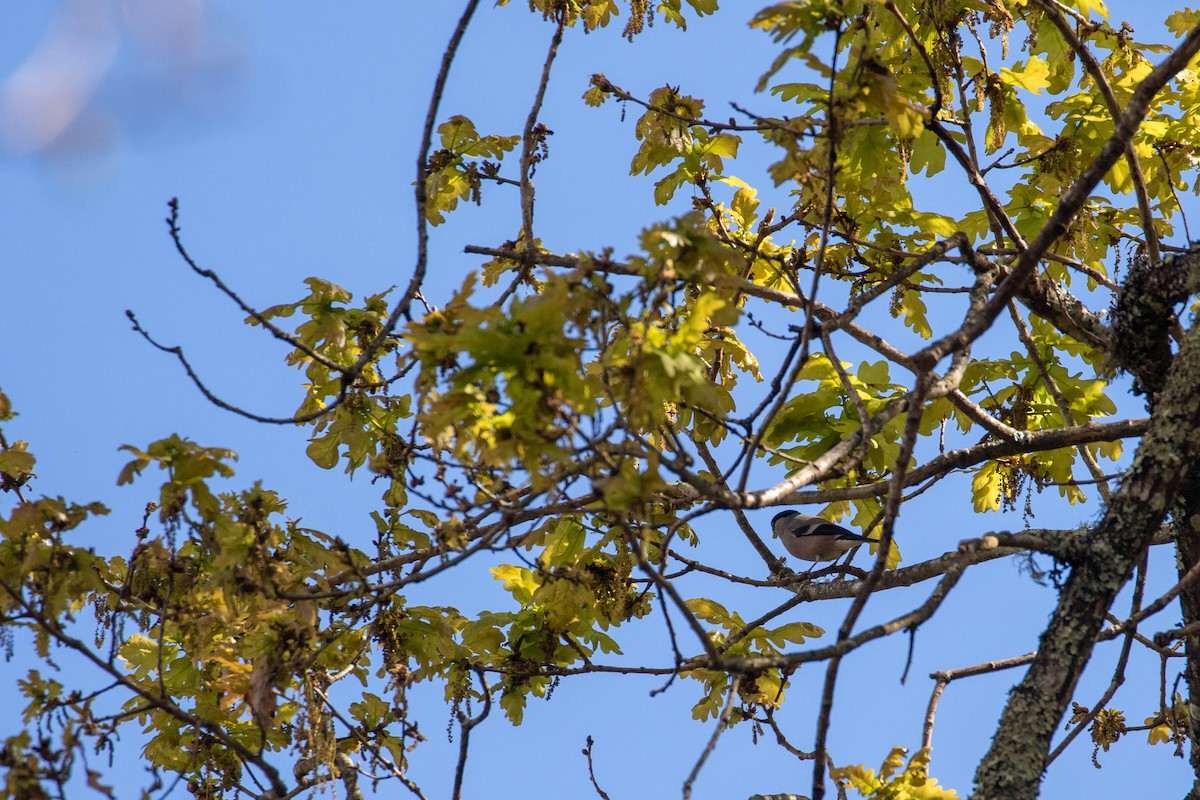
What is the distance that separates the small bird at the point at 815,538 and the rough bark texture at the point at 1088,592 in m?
2.71

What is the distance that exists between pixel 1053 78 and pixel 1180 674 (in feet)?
8.91

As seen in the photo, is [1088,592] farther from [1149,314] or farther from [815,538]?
[815,538]

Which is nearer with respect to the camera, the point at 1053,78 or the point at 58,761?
the point at 58,761

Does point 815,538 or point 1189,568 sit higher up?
point 815,538

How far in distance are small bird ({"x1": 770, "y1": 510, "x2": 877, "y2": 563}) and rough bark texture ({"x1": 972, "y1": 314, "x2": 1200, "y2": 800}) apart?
2.71 metres

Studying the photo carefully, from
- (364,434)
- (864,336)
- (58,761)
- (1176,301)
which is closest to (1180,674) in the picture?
(1176,301)

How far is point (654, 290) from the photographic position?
279 cm

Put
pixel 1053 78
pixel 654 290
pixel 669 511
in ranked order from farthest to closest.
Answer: pixel 1053 78, pixel 669 511, pixel 654 290

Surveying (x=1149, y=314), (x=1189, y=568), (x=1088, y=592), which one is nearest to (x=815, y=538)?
(x=1189, y=568)

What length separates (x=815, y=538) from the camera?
21.7ft

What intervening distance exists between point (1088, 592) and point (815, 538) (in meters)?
3.41

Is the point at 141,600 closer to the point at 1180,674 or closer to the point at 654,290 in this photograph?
the point at 654,290

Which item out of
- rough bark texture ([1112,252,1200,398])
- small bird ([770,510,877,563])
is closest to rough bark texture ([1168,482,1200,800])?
rough bark texture ([1112,252,1200,398])

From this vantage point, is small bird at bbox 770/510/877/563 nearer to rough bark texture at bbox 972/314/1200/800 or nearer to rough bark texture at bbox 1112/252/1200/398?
rough bark texture at bbox 1112/252/1200/398
